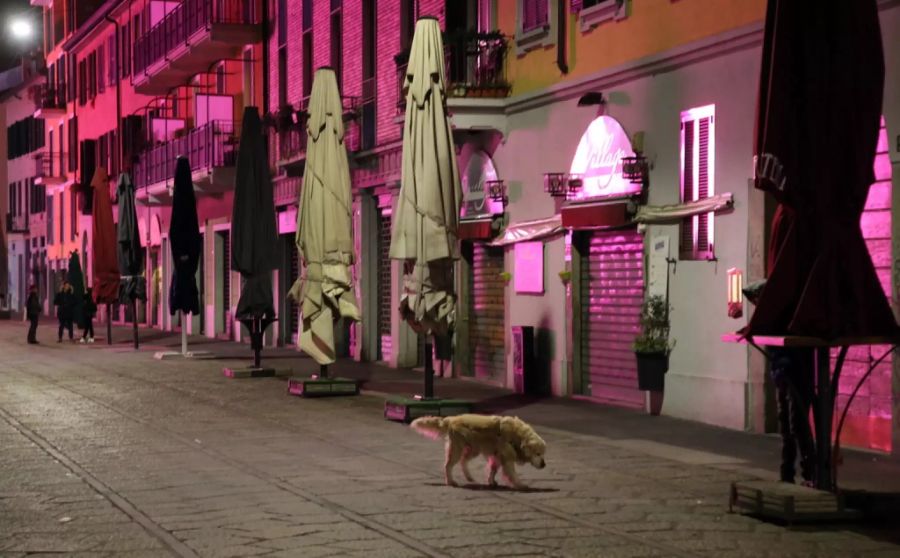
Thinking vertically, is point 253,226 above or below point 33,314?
above

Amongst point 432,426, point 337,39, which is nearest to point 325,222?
point 432,426

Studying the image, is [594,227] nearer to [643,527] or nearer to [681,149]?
[681,149]

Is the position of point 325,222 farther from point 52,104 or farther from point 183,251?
point 52,104

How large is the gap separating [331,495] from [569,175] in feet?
32.4

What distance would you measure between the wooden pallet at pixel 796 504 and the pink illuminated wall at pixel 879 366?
4.35m

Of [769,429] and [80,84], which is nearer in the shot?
[769,429]

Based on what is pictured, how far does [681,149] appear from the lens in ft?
58.3

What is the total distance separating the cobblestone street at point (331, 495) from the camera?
938cm

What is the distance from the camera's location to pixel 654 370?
18062 millimetres

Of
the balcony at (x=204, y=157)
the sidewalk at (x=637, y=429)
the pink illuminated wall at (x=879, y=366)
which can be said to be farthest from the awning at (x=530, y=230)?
the balcony at (x=204, y=157)

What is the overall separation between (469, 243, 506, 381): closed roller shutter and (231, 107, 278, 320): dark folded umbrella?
327 centimetres

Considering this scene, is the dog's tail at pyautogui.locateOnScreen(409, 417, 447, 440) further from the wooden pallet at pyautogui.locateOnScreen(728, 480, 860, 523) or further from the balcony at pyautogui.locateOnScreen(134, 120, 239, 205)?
the balcony at pyautogui.locateOnScreen(134, 120, 239, 205)

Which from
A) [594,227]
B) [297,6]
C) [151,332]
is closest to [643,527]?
[594,227]

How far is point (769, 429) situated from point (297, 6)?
2123 centimetres
